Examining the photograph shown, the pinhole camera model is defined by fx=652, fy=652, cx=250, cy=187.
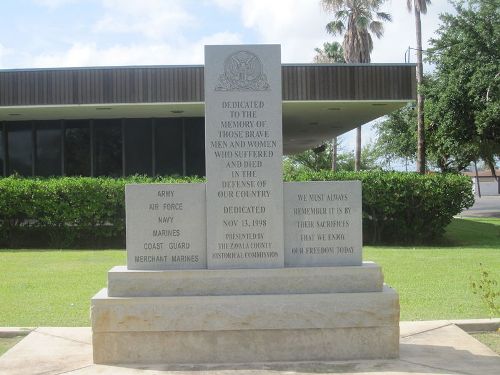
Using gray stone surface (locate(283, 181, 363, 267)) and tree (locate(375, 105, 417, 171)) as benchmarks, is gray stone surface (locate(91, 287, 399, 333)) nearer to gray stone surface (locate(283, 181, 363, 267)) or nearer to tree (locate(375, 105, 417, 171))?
gray stone surface (locate(283, 181, 363, 267))

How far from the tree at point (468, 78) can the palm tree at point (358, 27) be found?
1082cm

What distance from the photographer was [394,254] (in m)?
14.3

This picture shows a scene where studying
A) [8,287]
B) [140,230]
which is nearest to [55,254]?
[8,287]

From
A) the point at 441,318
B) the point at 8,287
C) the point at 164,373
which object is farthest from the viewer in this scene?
the point at 8,287

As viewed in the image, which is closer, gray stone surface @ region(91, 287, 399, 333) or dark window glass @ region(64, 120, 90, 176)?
gray stone surface @ region(91, 287, 399, 333)

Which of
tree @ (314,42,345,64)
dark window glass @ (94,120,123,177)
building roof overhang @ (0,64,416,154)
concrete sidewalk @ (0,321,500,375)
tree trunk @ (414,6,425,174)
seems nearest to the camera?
concrete sidewalk @ (0,321,500,375)

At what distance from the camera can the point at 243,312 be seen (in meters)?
5.67

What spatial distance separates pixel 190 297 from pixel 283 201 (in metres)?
1.21

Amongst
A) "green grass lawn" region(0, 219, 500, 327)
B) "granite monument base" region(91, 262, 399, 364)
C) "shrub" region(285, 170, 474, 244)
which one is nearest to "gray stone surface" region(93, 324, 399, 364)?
"granite monument base" region(91, 262, 399, 364)

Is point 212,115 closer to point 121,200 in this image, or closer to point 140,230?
point 140,230

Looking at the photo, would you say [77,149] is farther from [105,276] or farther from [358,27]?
[358,27]

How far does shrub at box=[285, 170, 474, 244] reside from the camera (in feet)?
53.9

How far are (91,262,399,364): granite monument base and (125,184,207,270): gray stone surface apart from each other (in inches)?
7.8

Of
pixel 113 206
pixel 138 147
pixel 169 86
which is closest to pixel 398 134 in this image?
pixel 138 147
